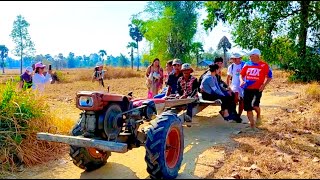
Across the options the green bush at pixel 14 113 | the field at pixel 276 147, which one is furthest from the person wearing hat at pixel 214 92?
the green bush at pixel 14 113

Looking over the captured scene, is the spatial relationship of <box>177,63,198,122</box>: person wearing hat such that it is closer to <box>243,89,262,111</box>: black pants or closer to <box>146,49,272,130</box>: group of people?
<box>146,49,272,130</box>: group of people

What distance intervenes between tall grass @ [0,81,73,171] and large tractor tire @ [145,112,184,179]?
213 cm

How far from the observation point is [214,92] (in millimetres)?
8133

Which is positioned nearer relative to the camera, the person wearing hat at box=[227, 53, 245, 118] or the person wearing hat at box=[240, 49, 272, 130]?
the person wearing hat at box=[240, 49, 272, 130]

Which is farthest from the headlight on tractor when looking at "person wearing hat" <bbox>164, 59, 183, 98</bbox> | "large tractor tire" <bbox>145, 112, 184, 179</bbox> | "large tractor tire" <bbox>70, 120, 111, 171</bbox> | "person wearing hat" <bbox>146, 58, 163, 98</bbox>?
"person wearing hat" <bbox>146, 58, 163, 98</bbox>

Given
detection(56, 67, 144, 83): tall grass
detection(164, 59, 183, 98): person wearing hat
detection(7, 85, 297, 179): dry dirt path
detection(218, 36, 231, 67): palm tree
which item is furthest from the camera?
detection(218, 36, 231, 67): palm tree

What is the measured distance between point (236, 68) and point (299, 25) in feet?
30.6

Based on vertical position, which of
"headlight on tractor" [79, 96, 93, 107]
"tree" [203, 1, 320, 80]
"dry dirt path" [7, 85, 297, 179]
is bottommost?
"dry dirt path" [7, 85, 297, 179]

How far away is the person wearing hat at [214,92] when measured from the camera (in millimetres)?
8125

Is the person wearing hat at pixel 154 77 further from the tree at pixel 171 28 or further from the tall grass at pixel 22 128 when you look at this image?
the tree at pixel 171 28

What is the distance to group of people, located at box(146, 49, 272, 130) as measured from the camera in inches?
296

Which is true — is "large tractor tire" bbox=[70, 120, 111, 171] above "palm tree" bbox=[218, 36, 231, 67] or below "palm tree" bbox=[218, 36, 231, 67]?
below

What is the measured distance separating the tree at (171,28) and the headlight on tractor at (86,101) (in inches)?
1330

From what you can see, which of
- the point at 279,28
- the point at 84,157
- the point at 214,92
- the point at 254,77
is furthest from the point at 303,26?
the point at 84,157
